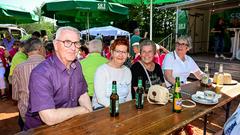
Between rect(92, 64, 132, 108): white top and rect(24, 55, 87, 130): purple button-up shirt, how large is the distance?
1.22 ft

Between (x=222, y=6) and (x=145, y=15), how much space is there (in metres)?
8.33

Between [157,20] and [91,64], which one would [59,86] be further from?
[157,20]

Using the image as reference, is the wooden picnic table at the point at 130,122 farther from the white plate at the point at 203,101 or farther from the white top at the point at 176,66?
the white top at the point at 176,66

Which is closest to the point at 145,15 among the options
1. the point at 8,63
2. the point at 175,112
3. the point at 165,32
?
the point at 165,32

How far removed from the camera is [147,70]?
118 inches

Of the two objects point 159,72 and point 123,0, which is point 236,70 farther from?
point 159,72

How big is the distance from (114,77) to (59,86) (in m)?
0.86

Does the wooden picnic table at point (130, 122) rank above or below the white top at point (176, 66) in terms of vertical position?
below

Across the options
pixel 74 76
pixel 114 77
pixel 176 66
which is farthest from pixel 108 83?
pixel 176 66

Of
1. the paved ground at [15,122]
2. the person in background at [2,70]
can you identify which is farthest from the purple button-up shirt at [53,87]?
the person in background at [2,70]

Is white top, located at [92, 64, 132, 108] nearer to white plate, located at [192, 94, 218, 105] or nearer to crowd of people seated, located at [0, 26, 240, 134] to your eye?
crowd of people seated, located at [0, 26, 240, 134]

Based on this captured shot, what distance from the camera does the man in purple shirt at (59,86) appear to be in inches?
70.2

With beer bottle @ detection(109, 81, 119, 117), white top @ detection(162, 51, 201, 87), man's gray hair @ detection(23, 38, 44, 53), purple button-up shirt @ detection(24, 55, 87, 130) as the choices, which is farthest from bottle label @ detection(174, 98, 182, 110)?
man's gray hair @ detection(23, 38, 44, 53)

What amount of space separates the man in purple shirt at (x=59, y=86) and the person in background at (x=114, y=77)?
0.37 meters
